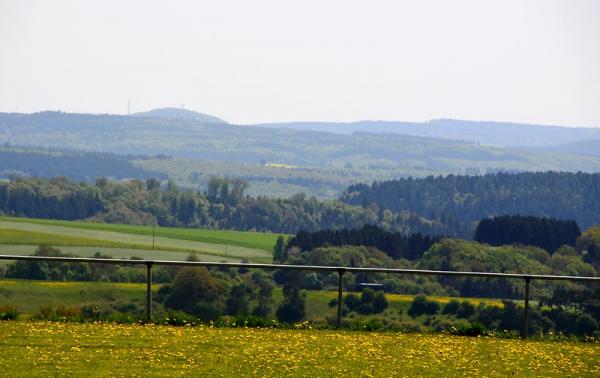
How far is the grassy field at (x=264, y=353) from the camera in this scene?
1806 centimetres

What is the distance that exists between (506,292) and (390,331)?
3.15 m

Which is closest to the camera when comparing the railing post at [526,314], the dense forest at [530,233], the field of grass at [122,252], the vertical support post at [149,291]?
the vertical support post at [149,291]

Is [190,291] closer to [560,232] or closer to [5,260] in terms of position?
[5,260]

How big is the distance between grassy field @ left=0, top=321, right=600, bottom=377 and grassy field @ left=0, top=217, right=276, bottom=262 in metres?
110

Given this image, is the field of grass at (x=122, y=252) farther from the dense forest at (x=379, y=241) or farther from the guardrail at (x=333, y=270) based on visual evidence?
the guardrail at (x=333, y=270)

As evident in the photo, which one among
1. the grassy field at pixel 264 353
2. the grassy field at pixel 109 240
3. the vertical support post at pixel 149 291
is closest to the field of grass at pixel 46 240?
the grassy field at pixel 109 240

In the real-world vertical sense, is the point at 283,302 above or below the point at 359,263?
above

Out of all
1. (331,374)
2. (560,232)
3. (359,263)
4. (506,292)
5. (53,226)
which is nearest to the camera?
(331,374)

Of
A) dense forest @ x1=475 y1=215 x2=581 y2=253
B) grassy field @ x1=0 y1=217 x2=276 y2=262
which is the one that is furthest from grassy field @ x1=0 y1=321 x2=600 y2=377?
dense forest @ x1=475 y1=215 x2=581 y2=253

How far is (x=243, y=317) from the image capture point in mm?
23656

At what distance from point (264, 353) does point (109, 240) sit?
137m

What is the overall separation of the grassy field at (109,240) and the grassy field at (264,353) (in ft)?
362

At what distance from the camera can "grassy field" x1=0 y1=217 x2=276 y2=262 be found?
140250mm

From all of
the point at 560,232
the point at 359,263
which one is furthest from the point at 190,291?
the point at 560,232
